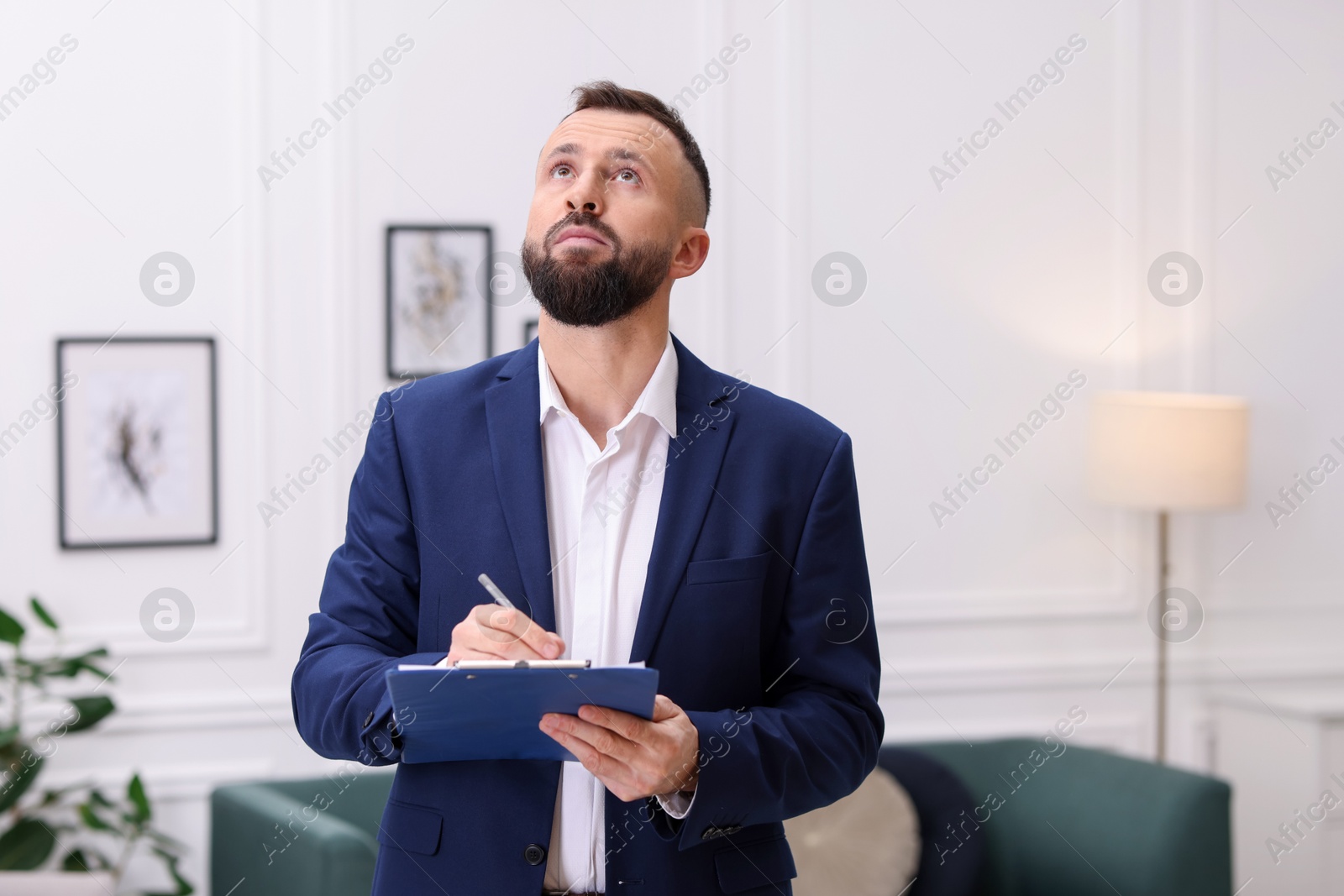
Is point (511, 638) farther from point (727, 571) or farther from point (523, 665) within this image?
point (727, 571)

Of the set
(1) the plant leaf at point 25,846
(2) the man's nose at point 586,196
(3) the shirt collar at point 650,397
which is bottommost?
(1) the plant leaf at point 25,846

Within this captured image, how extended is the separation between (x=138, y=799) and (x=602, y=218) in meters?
2.24

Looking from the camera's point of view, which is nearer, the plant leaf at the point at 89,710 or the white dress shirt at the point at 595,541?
the white dress shirt at the point at 595,541

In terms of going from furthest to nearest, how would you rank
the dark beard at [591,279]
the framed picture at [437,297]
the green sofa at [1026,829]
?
the framed picture at [437,297], the green sofa at [1026,829], the dark beard at [591,279]

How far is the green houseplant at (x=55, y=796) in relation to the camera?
9.66 feet

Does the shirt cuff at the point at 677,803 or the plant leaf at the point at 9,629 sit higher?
the shirt cuff at the point at 677,803

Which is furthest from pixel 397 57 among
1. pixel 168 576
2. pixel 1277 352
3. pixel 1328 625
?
pixel 1328 625

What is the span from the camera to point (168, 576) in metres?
3.19

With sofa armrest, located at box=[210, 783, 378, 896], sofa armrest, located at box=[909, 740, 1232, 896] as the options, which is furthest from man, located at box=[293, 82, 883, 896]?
sofa armrest, located at box=[909, 740, 1232, 896]

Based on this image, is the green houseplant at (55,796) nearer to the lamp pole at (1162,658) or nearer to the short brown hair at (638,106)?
the short brown hair at (638,106)

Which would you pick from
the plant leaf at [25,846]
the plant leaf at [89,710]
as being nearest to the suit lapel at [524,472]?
the plant leaf at [89,710]

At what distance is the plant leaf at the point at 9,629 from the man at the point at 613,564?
5.95 feet

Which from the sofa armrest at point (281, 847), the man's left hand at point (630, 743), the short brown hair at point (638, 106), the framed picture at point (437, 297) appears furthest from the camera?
the framed picture at point (437, 297)

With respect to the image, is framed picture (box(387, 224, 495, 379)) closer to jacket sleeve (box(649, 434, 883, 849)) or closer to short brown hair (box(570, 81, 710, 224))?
short brown hair (box(570, 81, 710, 224))
